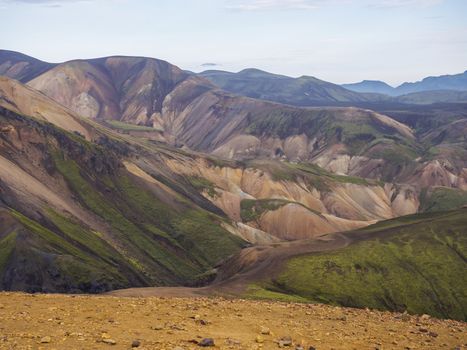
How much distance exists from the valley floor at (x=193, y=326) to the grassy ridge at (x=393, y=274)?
40.9 m

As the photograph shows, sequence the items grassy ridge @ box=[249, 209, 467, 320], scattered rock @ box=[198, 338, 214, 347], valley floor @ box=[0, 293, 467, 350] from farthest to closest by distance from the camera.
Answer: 1. grassy ridge @ box=[249, 209, 467, 320]
2. valley floor @ box=[0, 293, 467, 350]
3. scattered rock @ box=[198, 338, 214, 347]

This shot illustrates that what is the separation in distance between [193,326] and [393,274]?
80899 mm

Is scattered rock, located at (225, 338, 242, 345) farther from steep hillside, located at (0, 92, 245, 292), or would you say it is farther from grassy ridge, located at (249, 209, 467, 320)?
steep hillside, located at (0, 92, 245, 292)

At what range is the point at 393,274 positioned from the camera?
104312mm

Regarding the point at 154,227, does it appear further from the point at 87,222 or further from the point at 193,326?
the point at 193,326

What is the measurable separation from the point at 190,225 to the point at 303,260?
73.7 metres

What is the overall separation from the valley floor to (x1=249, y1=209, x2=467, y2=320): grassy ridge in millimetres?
40948

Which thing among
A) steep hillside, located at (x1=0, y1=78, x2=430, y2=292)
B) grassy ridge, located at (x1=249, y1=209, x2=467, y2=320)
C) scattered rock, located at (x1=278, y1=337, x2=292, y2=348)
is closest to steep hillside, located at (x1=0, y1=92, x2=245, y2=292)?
steep hillside, located at (x1=0, y1=78, x2=430, y2=292)

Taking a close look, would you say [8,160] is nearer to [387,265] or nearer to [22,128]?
[22,128]

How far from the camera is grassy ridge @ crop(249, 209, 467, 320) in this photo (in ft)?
306

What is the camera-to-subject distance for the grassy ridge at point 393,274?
3675 inches

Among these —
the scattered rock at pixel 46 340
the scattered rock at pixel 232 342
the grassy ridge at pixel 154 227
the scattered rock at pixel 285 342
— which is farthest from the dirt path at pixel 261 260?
the scattered rock at pixel 46 340

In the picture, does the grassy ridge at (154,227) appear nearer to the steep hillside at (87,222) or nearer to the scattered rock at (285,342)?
the steep hillside at (87,222)

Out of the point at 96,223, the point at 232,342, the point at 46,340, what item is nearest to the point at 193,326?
the point at 232,342
